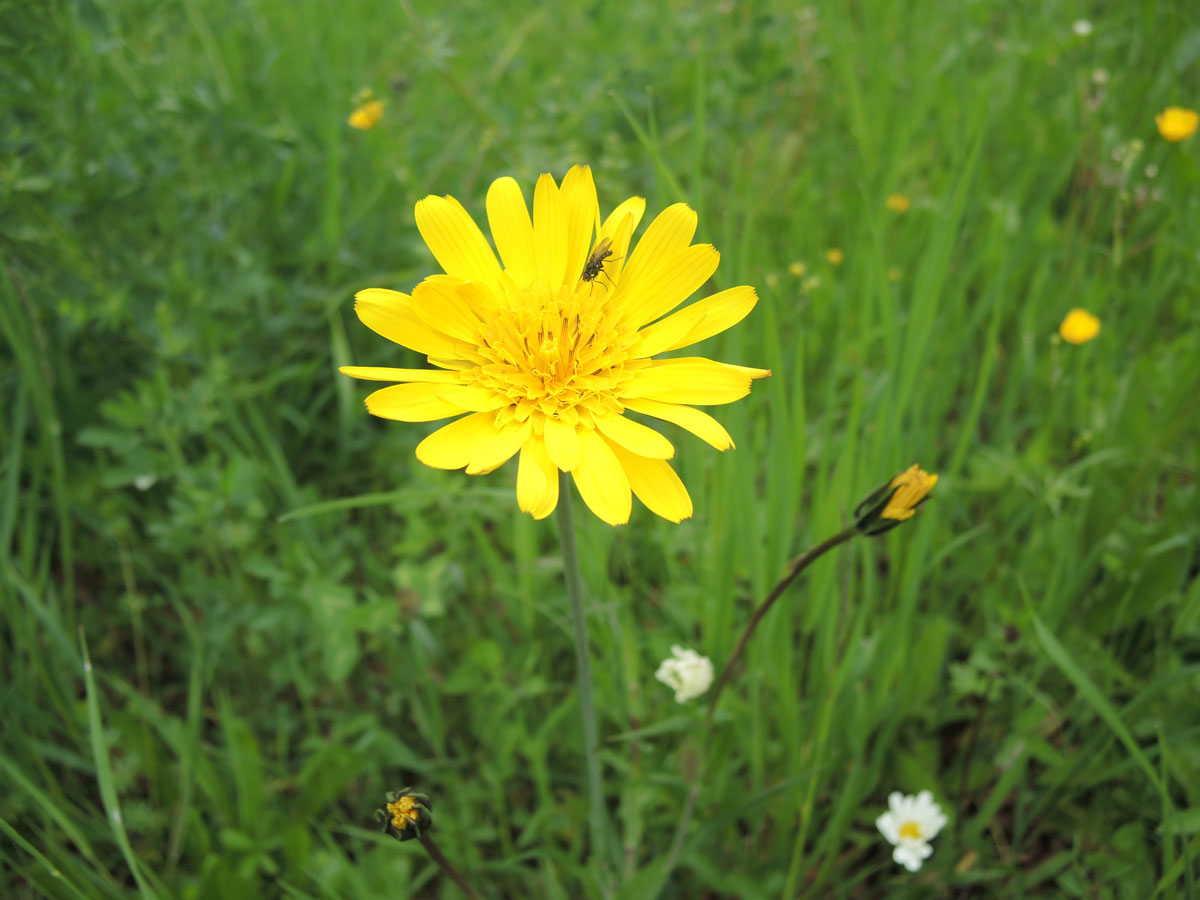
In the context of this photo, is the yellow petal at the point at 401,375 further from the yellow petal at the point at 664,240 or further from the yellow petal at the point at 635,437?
the yellow petal at the point at 664,240

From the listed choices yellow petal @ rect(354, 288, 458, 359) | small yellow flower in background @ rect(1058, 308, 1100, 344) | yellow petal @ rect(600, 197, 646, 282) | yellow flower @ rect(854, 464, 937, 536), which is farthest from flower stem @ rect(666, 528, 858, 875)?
small yellow flower in background @ rect(1058, 308, 1100, 344)

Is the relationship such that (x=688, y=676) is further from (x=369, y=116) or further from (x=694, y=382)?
(x=369, y=116)

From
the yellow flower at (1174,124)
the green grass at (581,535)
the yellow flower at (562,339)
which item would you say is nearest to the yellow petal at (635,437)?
the yellow flower at (562,339)

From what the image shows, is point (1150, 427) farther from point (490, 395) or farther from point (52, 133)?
point (52, 133)

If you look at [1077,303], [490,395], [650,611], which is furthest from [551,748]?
[1077,303]

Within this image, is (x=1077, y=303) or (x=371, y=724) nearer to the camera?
(x=371, y=724)

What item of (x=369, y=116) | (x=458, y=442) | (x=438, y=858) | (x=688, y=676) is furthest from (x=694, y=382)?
(x=369, y=116)

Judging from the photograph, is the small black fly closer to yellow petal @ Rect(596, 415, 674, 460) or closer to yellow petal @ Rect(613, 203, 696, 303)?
yellow petal @ Rect(613, 203, 696, 303)
